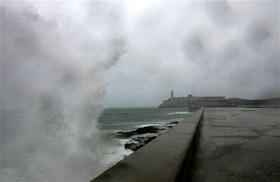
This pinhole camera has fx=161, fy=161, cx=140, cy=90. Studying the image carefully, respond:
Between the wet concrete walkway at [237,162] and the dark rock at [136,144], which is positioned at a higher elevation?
the wet concrete walkway at [237,162]

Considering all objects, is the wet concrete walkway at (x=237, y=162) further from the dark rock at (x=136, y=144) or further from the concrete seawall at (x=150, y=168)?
the dark rock at (x=136, y=144)

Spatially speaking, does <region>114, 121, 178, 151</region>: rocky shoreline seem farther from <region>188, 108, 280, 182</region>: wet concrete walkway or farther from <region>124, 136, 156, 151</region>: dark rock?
<region>188, 108, 280, 182</region>: wet concrete walkway

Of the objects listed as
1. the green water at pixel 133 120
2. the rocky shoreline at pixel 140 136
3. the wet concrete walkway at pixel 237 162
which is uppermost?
the wet concrete walkway at pixel 237 162

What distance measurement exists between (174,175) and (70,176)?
24.6ft

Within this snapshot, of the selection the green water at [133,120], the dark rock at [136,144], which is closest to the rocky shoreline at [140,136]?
the dark rock at [136,144]

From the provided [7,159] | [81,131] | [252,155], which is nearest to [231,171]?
[252,155]

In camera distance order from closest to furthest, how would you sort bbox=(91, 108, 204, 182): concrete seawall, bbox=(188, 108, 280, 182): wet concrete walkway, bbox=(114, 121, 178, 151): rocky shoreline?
bbox=(91, 108, 204, 182): concrete seawall
bbox=(188, 108, 280, 182): wet concrete walkway
bbox=(114, 121, 178, 151): rocky shoreline

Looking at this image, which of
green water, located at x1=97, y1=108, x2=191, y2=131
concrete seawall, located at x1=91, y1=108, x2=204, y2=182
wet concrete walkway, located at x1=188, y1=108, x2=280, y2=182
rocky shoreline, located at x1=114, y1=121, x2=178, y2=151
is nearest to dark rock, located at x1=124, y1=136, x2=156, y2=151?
rocky shoreline, located at x1=114, y1=121, x2=178, y2=151

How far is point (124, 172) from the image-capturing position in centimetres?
143

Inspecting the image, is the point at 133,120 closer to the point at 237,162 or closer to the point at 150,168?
the point at 237,162

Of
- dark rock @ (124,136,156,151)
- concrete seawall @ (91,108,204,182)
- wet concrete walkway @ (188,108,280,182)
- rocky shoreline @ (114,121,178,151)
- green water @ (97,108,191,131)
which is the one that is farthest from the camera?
green water @ (97,108,191,131)

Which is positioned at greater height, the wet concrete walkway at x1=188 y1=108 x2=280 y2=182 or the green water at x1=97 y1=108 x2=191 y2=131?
the wet concrete walkway at x1=188 y1=108 x2=280 y2=182

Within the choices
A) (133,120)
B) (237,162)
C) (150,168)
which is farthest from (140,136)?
(133,120)

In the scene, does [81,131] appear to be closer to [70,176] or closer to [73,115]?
[73,115]
